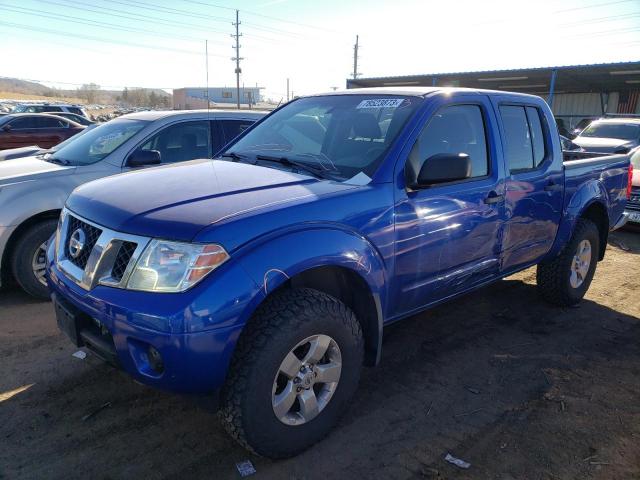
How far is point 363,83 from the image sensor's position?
29.6 m

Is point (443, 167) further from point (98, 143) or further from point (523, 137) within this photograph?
point (98, 143)

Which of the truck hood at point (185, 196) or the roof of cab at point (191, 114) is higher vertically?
the roof of cab at point (191, 114)

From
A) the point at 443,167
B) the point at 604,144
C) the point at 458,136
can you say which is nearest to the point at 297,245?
the point at 443,167

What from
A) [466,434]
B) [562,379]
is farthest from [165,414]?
[562,379]

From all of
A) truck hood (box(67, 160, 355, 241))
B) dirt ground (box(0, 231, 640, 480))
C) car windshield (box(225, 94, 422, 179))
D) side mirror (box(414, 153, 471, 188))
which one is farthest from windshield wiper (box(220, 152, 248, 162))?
dirt ground (box(0, 231, 640, 480))

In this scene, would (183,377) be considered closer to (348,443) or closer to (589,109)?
(348,443)

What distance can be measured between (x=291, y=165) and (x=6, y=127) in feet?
42.2

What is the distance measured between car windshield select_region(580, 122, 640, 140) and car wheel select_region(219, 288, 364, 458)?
13389 mm

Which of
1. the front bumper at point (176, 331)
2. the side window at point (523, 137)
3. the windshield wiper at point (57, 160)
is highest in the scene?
the side window at point (523, 137)

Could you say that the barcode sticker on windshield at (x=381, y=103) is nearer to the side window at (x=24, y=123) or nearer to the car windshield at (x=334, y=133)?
the car windshield at (x=334, y=133)

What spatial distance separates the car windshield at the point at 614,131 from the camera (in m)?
13.1

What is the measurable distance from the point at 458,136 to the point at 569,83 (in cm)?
2843

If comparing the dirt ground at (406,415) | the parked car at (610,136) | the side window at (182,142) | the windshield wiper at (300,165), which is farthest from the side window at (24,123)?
the parked car at (610,136)

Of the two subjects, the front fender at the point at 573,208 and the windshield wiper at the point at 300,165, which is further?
the front fender at the point at 573,208
